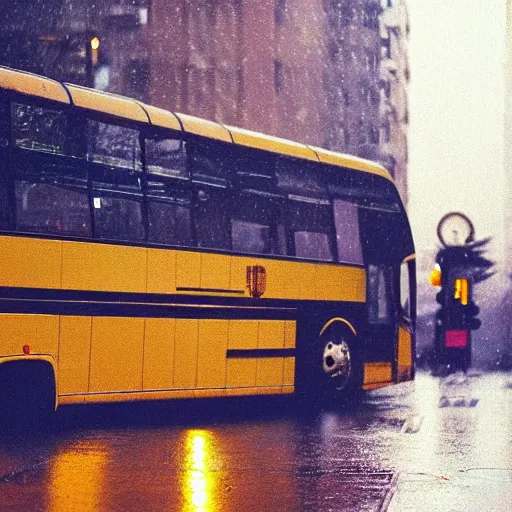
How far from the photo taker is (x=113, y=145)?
14.4 meters

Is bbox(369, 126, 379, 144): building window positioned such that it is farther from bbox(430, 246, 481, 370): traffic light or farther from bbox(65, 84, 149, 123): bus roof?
bbox(65, 84, 149, 123): bus roof

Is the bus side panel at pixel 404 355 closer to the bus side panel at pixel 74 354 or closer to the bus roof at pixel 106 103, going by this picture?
the bus roof at pixel 106 103

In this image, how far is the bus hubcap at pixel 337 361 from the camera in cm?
1805

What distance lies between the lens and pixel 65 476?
9.88m

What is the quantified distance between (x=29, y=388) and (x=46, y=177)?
6.57 ft

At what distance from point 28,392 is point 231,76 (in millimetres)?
29820

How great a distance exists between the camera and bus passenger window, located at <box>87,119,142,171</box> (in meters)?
14.1

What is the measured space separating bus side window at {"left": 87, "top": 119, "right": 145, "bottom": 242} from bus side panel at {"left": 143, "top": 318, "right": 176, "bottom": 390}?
0.94 meters

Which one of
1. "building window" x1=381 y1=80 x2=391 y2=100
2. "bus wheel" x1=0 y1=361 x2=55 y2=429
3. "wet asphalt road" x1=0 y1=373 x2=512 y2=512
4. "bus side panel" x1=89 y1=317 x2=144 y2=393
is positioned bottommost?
"wet asphalt road" x1=0 y1=373 x2=512 y2=512

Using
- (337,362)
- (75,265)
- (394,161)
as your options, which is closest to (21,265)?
(75,265)

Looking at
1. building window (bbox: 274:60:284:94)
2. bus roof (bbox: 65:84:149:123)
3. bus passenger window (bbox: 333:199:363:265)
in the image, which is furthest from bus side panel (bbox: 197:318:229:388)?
building window (bbox: 274:60:284:94)

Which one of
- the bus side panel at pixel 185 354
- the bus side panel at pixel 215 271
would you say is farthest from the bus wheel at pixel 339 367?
the bus side panel at pixel 185 354

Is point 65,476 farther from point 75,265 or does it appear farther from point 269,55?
point 269,55

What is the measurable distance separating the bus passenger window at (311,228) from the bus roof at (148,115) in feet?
2.07
